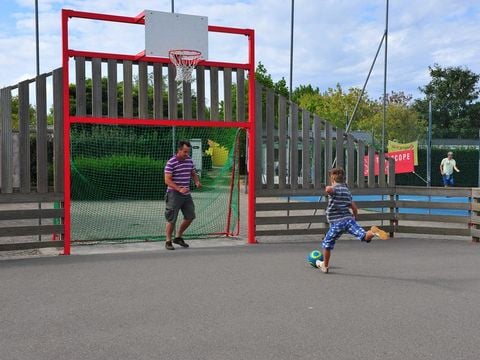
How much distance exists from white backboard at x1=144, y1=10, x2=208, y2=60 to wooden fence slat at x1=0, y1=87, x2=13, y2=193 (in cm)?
246

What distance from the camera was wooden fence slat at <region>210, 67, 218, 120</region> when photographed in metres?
11.0

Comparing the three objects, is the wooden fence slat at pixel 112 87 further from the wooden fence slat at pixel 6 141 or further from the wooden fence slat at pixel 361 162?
the wooden fence slat at pixel 361 162

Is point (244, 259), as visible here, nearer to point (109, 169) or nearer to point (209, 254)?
point (209, 254)

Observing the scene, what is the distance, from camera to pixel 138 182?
18.0 meters

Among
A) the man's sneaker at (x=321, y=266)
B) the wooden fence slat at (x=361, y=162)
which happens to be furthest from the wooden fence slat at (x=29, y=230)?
the wooden fence slat at (x=361, y=162)

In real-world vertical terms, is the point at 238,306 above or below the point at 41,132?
below

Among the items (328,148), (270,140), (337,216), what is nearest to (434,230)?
(328,148)

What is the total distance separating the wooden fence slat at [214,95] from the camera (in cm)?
1102

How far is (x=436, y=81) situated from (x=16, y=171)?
61.7m

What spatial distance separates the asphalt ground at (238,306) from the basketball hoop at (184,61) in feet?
10.6

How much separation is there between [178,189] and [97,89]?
220 cm

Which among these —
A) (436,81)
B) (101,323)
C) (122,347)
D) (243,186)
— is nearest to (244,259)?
(101,323)

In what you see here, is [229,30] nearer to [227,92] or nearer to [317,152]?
[227,92]

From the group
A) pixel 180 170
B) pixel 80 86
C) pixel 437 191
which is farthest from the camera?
pixel 437 191
